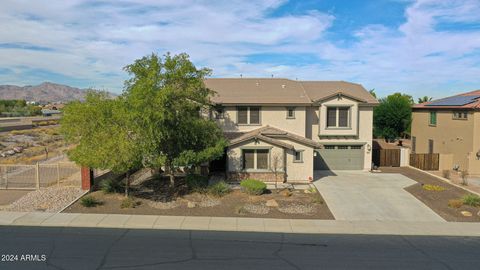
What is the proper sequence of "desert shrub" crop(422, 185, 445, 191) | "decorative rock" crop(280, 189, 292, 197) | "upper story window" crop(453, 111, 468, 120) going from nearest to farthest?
"decorative rock" crop(280, 189, 292, 197) < "desert shrub" crop(422, 185, 445, 191) < "upper story window" crop(453, 111, 468, 120)

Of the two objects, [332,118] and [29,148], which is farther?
[29,148]

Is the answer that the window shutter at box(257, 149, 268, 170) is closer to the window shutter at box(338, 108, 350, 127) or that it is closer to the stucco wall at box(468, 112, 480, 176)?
the window shutter at box(338, 108, 350, 127)

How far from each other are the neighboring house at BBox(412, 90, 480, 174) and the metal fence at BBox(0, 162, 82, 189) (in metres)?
27.3

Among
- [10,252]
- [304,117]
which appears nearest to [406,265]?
[10,252]

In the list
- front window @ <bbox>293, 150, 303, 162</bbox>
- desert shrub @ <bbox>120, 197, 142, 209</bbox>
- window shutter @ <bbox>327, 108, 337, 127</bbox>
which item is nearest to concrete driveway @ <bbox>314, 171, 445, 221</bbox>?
front window @ <bbox>293, 150, 303, 162</bbox>

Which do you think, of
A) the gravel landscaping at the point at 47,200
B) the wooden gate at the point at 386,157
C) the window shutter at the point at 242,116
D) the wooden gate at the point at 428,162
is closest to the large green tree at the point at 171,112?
the gravel landscaping at the point at 47,200

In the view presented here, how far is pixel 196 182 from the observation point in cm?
2119

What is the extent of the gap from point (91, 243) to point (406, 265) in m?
10.3

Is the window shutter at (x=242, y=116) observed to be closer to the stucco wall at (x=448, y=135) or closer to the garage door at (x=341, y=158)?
the garage door at (x=341, y=158)

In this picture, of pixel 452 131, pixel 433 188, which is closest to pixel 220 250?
pixel 433 188

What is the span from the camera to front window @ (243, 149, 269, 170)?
2434 centimetres

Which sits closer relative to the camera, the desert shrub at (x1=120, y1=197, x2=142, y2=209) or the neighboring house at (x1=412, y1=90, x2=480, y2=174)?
the desert shrub at (x1=120, y1=197, x2=142, y2=209)

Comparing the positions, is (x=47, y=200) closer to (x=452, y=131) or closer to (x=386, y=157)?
(x=386, y=157)

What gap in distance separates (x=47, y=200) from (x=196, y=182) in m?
7.57
